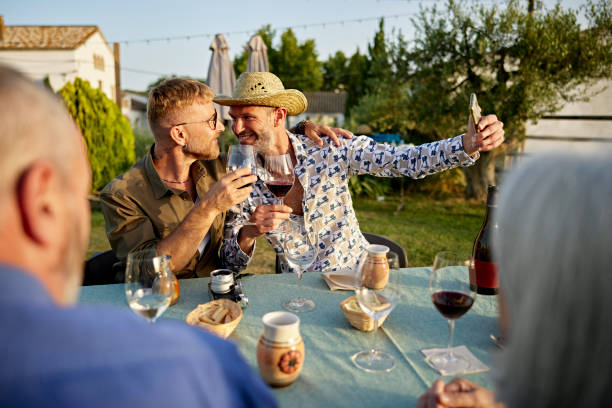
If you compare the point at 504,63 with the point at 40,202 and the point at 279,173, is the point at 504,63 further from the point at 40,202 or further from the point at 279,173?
the point at 40,202

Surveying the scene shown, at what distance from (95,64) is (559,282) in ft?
119

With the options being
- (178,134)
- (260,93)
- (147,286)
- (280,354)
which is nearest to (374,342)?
(280,354)

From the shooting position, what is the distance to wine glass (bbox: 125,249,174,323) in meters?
1.55

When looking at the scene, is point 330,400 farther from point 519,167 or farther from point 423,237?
point 423,237

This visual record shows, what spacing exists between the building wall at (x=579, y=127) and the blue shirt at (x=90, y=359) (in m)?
11.0

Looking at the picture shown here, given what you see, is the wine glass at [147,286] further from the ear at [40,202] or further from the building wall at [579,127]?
the building wall at [579,127]

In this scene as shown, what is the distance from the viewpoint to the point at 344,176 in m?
3.40

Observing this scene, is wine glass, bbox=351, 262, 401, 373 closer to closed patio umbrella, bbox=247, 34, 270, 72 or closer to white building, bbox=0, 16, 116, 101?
closed patio umbrella, bbox=247, 34, 270, 72

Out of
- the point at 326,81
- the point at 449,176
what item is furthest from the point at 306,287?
the point at 326,81

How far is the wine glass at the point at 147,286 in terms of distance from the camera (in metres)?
1.55

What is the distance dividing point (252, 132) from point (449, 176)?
9387mm

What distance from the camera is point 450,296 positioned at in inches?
59.7

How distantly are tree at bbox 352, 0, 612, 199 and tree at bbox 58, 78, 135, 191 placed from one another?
286 inches

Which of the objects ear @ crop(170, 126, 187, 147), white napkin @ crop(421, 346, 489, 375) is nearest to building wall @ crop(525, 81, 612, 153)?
ear @ crop(170, 126, 187, 147)
